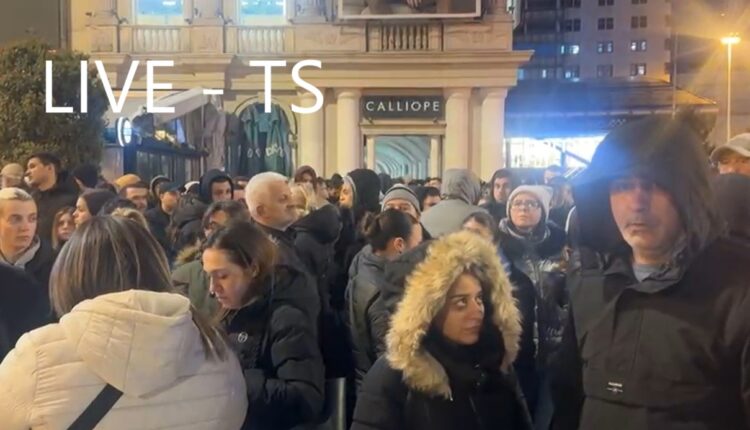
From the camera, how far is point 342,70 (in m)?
21.8

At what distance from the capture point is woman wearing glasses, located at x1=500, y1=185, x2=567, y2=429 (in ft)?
15.0

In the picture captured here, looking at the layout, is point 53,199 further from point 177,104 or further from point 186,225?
point 177,104

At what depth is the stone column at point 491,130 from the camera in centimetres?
2175

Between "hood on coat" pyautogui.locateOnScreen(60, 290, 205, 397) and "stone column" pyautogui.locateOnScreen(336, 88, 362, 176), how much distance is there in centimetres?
1937

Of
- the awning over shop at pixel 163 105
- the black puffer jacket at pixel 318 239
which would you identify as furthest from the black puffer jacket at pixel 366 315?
the awning over shop at pixel 163 105

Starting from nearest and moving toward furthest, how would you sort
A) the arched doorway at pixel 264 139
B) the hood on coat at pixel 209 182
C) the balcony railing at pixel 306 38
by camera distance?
the hood on coat at pixel 209 182 → the balcony railing at pixel 306 38 → the arched doorway at pixel 264 139

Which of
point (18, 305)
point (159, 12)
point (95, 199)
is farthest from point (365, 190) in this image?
point (159, 12)

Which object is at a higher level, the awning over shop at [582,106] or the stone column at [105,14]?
the stone column at [105,14]

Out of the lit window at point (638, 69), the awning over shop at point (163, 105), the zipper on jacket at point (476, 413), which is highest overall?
the lit window at point (638, 69)

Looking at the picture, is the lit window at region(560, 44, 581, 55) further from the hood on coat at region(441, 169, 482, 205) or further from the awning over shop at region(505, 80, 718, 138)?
the hood on coat at region(441, 169, 482, 205)

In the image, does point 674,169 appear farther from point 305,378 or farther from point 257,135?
point 257,135

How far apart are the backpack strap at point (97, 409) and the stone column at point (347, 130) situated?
19.5 metres

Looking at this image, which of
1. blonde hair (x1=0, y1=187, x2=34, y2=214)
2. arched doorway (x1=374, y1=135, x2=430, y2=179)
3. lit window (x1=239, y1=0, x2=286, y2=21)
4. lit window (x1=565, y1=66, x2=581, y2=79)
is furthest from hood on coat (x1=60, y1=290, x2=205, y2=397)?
lit window (x1=565, y1=66, x2=581, y2=79)

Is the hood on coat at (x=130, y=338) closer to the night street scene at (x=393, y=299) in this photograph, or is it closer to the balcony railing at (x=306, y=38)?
the night street scene at (x=393, y=299)
